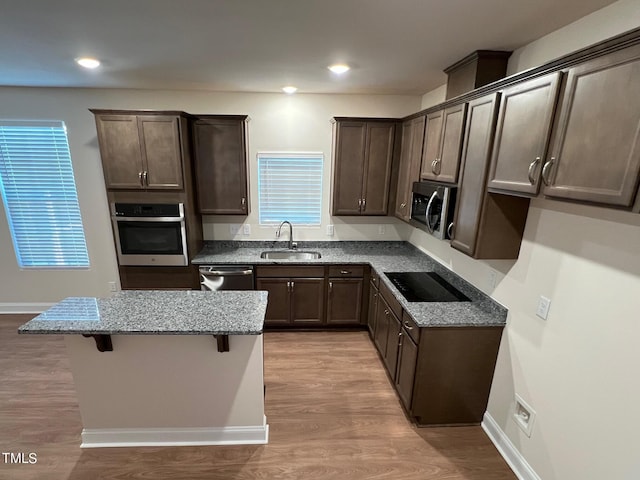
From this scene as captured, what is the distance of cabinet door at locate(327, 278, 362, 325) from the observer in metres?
3.44

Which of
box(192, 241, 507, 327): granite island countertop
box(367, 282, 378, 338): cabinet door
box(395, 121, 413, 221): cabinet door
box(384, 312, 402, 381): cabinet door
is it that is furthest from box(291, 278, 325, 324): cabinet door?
box(395, 121, 413, 221): cabinet door

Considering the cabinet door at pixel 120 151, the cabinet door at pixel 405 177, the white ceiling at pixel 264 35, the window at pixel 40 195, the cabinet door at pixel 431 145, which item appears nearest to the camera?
the white ceiling at pixel 264 35

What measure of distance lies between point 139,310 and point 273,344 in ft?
5.70

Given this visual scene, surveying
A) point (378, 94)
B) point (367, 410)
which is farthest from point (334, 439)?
point (378, 94)

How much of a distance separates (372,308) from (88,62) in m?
3.42

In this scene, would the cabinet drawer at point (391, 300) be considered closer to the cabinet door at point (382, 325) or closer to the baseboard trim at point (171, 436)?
the cabinet door at point (382, 325)

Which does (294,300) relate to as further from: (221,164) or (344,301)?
(221,164)

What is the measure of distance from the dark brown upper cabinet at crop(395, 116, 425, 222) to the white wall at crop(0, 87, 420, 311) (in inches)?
22.7

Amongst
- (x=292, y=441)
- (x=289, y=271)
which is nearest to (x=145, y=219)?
(x=289, y=271)

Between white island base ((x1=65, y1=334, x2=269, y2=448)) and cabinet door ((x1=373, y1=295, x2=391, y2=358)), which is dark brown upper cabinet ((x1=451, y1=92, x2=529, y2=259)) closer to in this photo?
cabinet door ((x1=373, y1=295, x2=391, y2=358))

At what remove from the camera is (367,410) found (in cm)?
246

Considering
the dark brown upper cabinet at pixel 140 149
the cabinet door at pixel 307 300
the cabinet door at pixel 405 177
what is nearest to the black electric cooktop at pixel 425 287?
the cabinet door at pixel 405 177

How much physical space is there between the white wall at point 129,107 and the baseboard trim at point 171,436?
2.21 metres

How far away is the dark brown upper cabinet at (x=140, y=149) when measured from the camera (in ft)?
9.71
